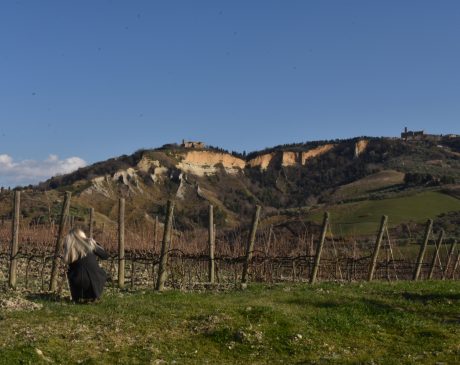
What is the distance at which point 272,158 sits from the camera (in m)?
158

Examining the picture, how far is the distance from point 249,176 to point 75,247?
13813 cm

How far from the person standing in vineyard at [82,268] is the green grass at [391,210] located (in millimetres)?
48852

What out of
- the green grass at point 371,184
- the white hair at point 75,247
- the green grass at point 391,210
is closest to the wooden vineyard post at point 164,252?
the white hair at point 75,247

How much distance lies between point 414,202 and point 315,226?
16383mm

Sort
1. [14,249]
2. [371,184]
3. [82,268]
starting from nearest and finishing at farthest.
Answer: [82,268], [14,249], [371,184]

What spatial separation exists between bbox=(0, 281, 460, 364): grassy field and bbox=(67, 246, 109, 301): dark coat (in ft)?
0.95

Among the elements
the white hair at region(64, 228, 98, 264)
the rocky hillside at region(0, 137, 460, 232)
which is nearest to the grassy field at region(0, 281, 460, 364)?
the white hair at region(64, 228, 98, 264)

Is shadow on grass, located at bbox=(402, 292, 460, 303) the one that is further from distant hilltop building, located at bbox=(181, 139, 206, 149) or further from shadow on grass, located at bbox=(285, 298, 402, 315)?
distant hilltop building, located at bbox=(181, 139, 206, 149)

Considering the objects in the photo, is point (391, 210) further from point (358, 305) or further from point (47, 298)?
point (47, 298)

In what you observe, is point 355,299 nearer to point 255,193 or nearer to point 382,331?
point 382,331

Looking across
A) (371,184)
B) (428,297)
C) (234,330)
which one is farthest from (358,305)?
(371,184)

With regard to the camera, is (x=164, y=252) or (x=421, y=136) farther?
(x=421, y=136)

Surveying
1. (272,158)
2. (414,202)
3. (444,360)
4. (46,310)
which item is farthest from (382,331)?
(272,158)

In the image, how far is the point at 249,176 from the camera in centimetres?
14950
